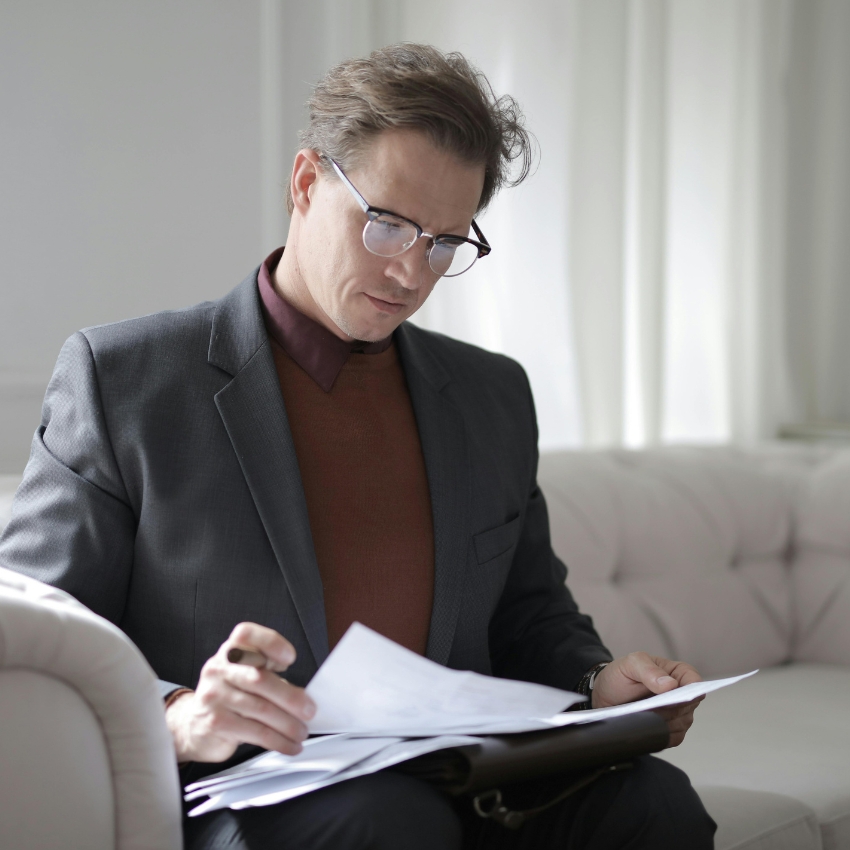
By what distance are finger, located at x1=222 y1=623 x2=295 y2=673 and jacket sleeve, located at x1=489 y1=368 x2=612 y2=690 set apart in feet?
1.87

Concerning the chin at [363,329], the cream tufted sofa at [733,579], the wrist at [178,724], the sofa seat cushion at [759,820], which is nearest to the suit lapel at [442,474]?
→ the chin at [363,329]

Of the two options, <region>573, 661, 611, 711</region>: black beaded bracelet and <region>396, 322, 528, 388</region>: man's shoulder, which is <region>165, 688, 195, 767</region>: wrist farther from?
<region>396, 322, 528, 388</region>: man's shoulder

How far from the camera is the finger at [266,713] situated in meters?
0.82

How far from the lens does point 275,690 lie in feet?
2.67

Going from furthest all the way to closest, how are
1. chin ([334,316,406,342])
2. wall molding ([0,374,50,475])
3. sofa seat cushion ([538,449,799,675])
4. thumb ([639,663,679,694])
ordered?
1. sofa seat cushion ([538,449,799,675])
2. wall molding ([0,374,50,475])
3. chin ([334,316,406,342])
4. thumb ([639,663,679,694])

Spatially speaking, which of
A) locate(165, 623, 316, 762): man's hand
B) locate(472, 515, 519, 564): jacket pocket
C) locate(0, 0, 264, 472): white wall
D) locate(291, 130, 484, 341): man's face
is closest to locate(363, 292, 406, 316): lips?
locate(291, 130, 484, 341): man's face

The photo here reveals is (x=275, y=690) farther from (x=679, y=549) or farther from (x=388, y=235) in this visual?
(x=679, y=549)

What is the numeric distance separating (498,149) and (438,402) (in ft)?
1.11

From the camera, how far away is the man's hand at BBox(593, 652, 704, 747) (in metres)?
1.08

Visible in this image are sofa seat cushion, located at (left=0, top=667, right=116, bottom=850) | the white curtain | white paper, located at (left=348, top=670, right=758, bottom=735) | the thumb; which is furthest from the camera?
the white curtain

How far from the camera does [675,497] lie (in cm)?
212

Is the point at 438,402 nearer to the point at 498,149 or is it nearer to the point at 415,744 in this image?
the point at 498,149

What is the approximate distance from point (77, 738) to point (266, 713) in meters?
0.16

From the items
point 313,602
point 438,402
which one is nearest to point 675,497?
point 438,402
